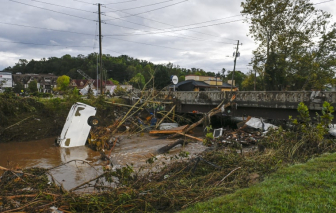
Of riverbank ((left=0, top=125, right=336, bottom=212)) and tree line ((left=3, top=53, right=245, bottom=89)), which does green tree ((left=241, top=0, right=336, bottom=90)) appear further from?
tree line ((left=3, top=53, right=245, bottom=89))

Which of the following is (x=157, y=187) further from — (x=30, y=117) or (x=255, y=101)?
(x=30, y=117)

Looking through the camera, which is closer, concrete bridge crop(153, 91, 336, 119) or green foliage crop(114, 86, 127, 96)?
concrete bridge crop(153, 91, 336, 119)

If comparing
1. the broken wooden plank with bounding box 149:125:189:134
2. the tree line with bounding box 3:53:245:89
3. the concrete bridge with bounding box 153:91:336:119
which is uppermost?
the tree line with bounding box 3:53:245:89

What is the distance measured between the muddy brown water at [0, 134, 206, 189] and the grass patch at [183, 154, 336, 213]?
4.58 meters

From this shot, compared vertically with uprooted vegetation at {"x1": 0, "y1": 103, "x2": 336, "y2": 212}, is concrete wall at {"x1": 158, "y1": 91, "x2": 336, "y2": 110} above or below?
above

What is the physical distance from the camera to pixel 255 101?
1622cm

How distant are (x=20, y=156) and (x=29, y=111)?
5586 millimetres

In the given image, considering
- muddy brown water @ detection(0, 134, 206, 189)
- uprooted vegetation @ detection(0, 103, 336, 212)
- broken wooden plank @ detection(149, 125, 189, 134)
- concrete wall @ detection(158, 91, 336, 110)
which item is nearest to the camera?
uprooted vegetation @ detection(0, 103, 336, 212)

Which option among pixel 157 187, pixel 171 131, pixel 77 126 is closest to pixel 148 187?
pixel 157 187

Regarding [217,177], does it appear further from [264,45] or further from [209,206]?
[264,45]

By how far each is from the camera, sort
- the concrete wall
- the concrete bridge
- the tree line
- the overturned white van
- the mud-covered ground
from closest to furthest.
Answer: the overturned white van
the concrete wall
the concrete bridge
the mud-covered ground
the tree line

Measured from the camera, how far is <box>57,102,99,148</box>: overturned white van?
13.2 metres

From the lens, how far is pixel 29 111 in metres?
16.9

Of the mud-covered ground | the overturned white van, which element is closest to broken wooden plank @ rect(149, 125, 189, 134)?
the overturned white van
